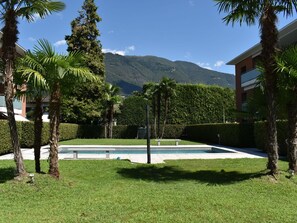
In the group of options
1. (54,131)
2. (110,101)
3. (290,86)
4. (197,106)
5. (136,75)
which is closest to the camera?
(54,131)

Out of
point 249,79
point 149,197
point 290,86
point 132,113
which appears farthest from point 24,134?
point 132,113

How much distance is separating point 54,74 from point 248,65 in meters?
28.7

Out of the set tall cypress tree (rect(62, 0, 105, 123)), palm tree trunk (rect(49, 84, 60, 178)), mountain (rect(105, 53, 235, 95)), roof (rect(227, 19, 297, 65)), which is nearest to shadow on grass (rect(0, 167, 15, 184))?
palm tree trunk (rect(49, 84, 60, 178))

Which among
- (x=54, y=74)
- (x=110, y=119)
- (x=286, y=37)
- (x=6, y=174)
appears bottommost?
(x=6, y=174)

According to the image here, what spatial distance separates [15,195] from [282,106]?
27.8ft

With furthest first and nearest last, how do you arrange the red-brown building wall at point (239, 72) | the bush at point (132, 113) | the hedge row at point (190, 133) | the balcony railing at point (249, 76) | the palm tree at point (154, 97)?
1. the bush at point (132, 113)
2. the palm tree at point (154, 97)
3. the red-brown building wall at point (239, 72)
4. the balcony railing at point (249, 76)
5. the hedge row at point (190, 133)

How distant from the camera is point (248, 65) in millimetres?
34781

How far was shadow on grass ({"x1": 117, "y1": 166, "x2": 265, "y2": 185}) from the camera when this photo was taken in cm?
1028

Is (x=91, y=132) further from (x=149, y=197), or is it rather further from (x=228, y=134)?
(x=149, y=197)

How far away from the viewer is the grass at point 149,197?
6238mm

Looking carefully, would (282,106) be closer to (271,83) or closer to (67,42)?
(271,83)

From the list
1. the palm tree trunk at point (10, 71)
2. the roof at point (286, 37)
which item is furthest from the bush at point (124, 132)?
the palm tree trunk at point (10, 71)

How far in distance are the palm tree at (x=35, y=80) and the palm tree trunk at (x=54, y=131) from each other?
0.30 metres

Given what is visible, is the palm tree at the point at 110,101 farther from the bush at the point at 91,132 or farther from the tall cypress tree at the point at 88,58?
the tall cypress tree at the point at 88,58
